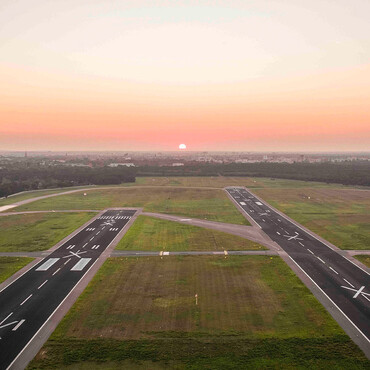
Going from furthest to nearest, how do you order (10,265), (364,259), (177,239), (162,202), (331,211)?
1. (162,202)
2. (331,211)
3. (177,239)
4. (364,259)
5. (10,265)

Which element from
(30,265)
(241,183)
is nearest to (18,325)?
(30,265)

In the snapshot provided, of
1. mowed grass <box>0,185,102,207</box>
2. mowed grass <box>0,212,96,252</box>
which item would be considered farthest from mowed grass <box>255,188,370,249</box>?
mowed grass <box>0,185,102,207</box>

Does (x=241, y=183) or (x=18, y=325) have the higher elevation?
(x=241, y=183)

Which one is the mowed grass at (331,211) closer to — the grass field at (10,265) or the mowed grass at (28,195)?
the grass field at (10,265)

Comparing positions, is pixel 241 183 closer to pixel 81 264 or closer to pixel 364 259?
pixel 364 259

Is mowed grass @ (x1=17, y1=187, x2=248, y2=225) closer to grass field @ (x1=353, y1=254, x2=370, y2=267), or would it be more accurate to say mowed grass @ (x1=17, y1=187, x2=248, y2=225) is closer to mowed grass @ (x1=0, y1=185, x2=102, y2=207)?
mowed grass @ (x1=0, y1=185, x2=102, y2=207)
